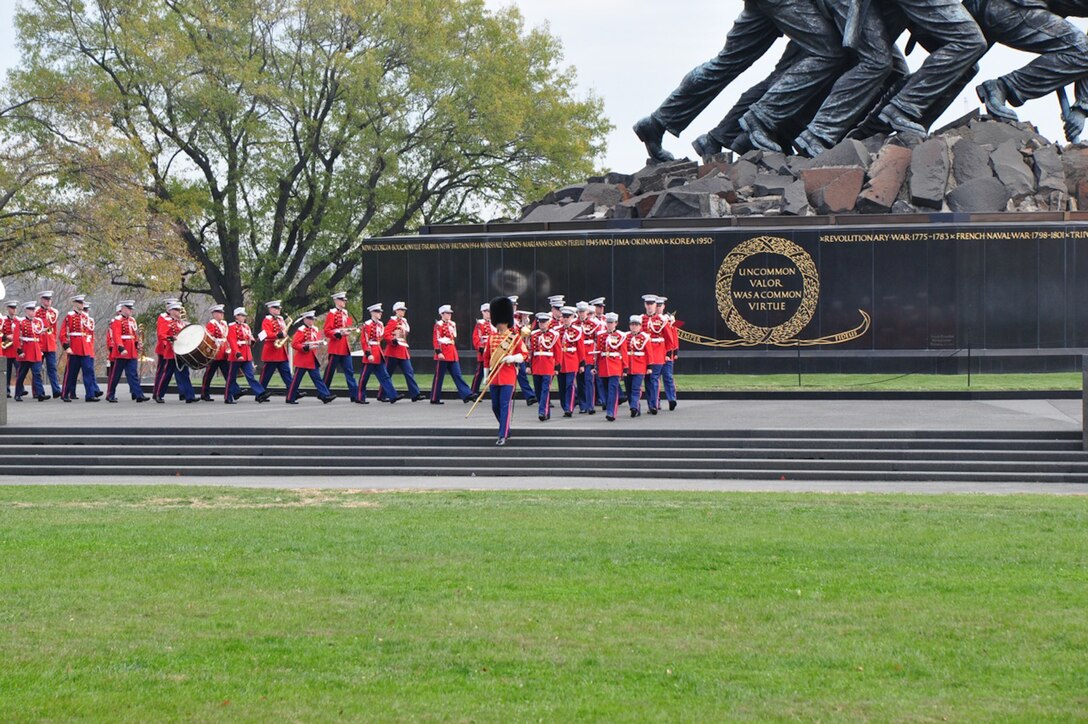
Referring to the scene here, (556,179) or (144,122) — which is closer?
(144,122)

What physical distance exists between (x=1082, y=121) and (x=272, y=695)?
2562 centimetres

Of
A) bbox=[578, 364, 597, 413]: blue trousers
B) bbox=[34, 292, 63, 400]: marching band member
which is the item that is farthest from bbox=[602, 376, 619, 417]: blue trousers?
→ bbox=[34, 292, 63, 400]: marching band member

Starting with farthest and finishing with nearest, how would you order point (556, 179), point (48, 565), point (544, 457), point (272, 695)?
point (556, 179)
point (544, 457)
point (48, 565)
point (272, 695)

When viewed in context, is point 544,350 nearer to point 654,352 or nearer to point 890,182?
point 654,352

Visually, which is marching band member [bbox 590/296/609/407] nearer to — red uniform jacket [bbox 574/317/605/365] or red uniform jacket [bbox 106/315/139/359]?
red uniform jacket [bbox 574/317/605/365]

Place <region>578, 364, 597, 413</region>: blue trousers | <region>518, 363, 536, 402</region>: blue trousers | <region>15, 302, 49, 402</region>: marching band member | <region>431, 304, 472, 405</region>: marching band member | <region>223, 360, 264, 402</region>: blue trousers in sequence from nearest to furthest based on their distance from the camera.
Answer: <region>578, 364, 597, 413</region>: blue trousers, <region>518, 363, 536, 402</region>: blue trousers, <region>431, 304, 472, 405</region>: marching band member, <region>223, 360, 264, 402</region>: blue trousers, <region>15, 302, 49, 402</region>: marching band member

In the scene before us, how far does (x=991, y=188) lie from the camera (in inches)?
1001

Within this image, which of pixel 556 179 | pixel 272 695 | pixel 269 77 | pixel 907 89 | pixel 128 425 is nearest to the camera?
pixel 272 695

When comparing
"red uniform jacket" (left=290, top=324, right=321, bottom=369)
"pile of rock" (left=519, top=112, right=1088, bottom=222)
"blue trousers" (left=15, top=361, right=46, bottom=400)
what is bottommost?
"blue trousers" (left=15, top=361, right=46, bottom=400)

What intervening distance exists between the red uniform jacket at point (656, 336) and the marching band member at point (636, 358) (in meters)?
0.09

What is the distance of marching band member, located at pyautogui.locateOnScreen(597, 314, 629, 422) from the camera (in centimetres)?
1825

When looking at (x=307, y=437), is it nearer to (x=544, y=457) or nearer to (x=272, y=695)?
(x=544, y=457)

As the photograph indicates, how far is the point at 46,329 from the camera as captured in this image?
74.9 feet

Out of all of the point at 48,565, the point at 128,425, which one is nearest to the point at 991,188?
the point at 128,425
